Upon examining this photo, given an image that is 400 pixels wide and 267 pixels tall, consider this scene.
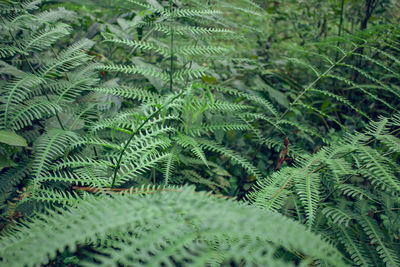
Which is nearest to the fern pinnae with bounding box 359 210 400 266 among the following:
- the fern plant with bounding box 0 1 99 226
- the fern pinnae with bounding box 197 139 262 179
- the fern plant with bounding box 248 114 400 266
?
the fern plant with bounding box 248 114 400 266

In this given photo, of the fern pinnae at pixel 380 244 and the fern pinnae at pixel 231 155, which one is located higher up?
the fern pinnae at pixel 231 155

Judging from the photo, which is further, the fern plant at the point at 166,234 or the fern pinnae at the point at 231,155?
the fern pinnae at the point at 231,155

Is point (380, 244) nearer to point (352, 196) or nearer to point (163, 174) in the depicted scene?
point (352, 196)

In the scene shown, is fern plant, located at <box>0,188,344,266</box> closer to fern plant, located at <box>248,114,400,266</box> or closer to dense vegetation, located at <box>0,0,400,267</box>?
dense vegetation, located at <box>0,0,400,267</box>

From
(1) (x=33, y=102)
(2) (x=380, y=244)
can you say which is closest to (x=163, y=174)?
(1) (x=33, y=102)

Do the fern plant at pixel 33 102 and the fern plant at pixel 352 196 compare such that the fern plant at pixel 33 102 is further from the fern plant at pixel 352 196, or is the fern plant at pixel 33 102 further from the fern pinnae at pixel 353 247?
the fern pinnae at pixel 353 247

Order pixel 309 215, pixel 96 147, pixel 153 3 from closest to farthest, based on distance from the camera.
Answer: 1. pixel 309 215
2. pixel 96 147
3. pixel 153 3

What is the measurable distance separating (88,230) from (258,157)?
5.35 feet

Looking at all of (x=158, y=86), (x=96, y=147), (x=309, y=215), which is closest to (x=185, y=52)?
(x=158, y=86)

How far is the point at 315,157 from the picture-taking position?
1282mm

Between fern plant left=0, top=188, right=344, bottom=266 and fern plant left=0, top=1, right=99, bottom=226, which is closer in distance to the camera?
fern plant left=0, top=188, right=344, bottom=266

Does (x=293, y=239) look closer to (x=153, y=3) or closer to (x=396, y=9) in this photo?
(x=153, y=3)

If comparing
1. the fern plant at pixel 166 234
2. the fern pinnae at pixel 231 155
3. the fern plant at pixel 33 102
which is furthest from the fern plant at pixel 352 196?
the fern plant at pixel 33 102

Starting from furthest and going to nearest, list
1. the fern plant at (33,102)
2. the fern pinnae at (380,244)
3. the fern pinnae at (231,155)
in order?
the fern pinnae at (231,155)
the fern plant at (33,102)
the fern pinnae at (380,244)
